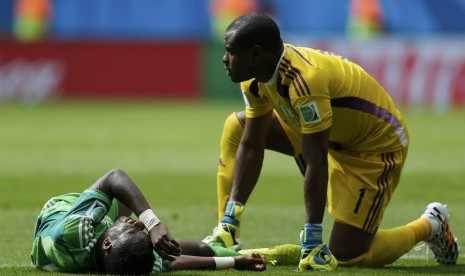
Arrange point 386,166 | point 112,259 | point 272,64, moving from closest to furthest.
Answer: point 112,259 → point 272,64 → point 386,166

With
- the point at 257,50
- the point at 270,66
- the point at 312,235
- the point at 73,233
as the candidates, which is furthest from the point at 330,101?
the point at 73,233

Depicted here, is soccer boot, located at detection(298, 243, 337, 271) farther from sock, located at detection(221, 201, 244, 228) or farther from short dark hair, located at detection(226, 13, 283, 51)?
short dark hair, located at detection(226, 13, 283, 51)

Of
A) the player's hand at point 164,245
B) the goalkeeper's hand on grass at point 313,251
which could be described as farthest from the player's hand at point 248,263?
the player's hand at point 164,245

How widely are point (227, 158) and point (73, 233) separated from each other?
2136 mm

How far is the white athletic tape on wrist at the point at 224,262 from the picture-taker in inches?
318

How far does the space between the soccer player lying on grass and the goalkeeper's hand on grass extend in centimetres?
30

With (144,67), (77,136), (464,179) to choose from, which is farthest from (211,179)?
(144,67)

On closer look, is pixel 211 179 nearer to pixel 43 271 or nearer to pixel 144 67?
pixel 43 271

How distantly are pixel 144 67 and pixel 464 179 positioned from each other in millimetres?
14188

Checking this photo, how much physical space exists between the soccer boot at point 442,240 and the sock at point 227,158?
5.10 feet

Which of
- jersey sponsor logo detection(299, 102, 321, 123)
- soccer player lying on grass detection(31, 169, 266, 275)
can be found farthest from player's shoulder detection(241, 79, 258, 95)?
soccer player lying on grass detection(31, 169, 266, 275)

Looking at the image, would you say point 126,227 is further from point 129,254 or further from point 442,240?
point 442,240

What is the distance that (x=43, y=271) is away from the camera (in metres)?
7.87

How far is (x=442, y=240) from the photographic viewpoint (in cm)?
888
